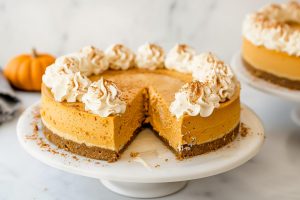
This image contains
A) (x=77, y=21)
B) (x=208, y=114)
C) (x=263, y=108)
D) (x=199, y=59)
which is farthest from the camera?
(x=77, y=21)

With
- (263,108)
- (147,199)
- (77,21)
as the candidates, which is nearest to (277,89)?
(263,108)

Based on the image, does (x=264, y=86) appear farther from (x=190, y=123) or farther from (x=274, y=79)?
(x=190, y=123)

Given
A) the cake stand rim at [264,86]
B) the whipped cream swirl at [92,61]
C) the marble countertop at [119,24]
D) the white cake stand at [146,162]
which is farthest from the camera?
the marble countertop at [119,24]

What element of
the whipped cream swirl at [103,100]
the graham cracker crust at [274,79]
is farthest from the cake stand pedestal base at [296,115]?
the whipped cream swirl at [103,100]

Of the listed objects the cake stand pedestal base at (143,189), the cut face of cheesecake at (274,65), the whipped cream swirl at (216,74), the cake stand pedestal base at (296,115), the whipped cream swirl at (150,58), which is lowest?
the cake stand pedestal base at (296,115)

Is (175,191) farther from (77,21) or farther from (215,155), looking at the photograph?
(77,21)

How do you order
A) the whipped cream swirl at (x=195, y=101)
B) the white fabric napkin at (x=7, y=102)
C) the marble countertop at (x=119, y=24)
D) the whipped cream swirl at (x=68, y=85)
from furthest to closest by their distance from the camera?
the marble countertop at (x=119, y=24) < the white fabric napkin at (x=7, y=102) < the whipped cream swirl at (x=68, y=85) < the whipped cream swirl at (x=195, y=101)

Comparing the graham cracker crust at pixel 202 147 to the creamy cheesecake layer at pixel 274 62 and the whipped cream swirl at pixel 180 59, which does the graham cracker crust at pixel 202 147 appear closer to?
the whipped cream swirl at pixel 180 59

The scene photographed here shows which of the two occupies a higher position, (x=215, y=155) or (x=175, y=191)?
(x=215, y=155)
